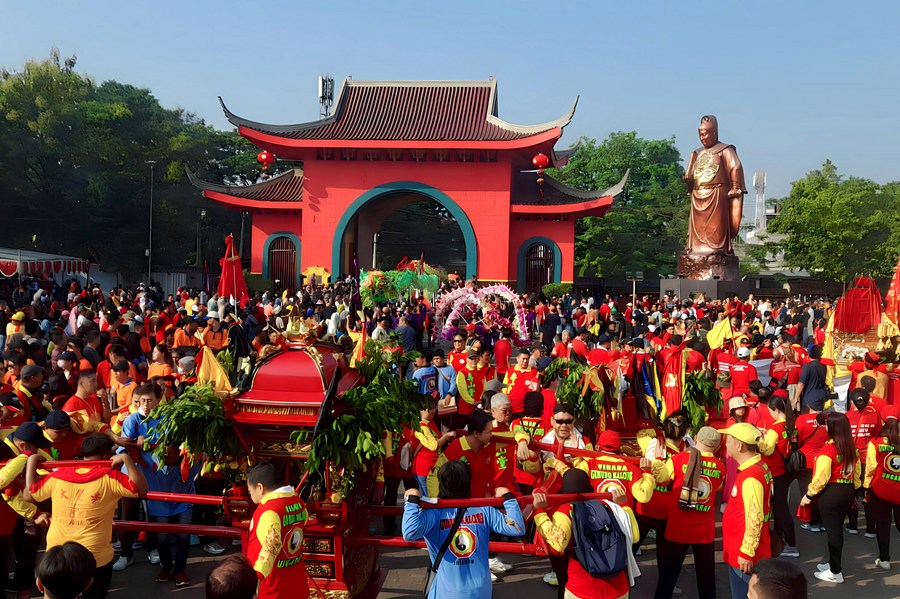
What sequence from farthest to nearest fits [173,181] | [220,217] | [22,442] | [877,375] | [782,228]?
[220,217], [782,228], [173,181], [877,375], [22,442]

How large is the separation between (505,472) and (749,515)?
176 centimetres

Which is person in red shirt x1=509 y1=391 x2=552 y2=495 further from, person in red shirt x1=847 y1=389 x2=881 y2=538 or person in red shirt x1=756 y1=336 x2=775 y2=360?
person in red shirt x1=756 y1=336 x2=775 y2=360

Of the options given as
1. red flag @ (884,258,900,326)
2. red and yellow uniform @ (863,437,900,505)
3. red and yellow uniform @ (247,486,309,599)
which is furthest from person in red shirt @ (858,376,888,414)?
red flag @ (884,258,900,326)

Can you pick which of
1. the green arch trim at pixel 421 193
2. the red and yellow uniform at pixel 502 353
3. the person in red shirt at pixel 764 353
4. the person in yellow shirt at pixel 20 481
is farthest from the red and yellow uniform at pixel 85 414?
the green arch trim at pixel 421 193

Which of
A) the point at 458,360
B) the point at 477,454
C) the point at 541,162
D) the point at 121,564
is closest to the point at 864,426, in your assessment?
the point at 477,454

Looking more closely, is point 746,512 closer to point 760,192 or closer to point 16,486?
point 16,486

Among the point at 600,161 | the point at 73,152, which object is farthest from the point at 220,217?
the point at 600,161

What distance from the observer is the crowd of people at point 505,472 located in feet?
→ 11.5

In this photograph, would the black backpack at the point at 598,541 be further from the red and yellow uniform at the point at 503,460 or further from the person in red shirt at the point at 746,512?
the red and yellow uniform at the point at 503,460

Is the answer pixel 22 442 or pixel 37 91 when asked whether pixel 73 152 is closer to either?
pixel 37 91

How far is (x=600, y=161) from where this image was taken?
40.4m

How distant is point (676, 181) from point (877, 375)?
33.9m

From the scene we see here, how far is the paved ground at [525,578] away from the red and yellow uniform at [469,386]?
2001 millimetres

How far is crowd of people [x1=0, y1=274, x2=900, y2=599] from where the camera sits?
3.49m
